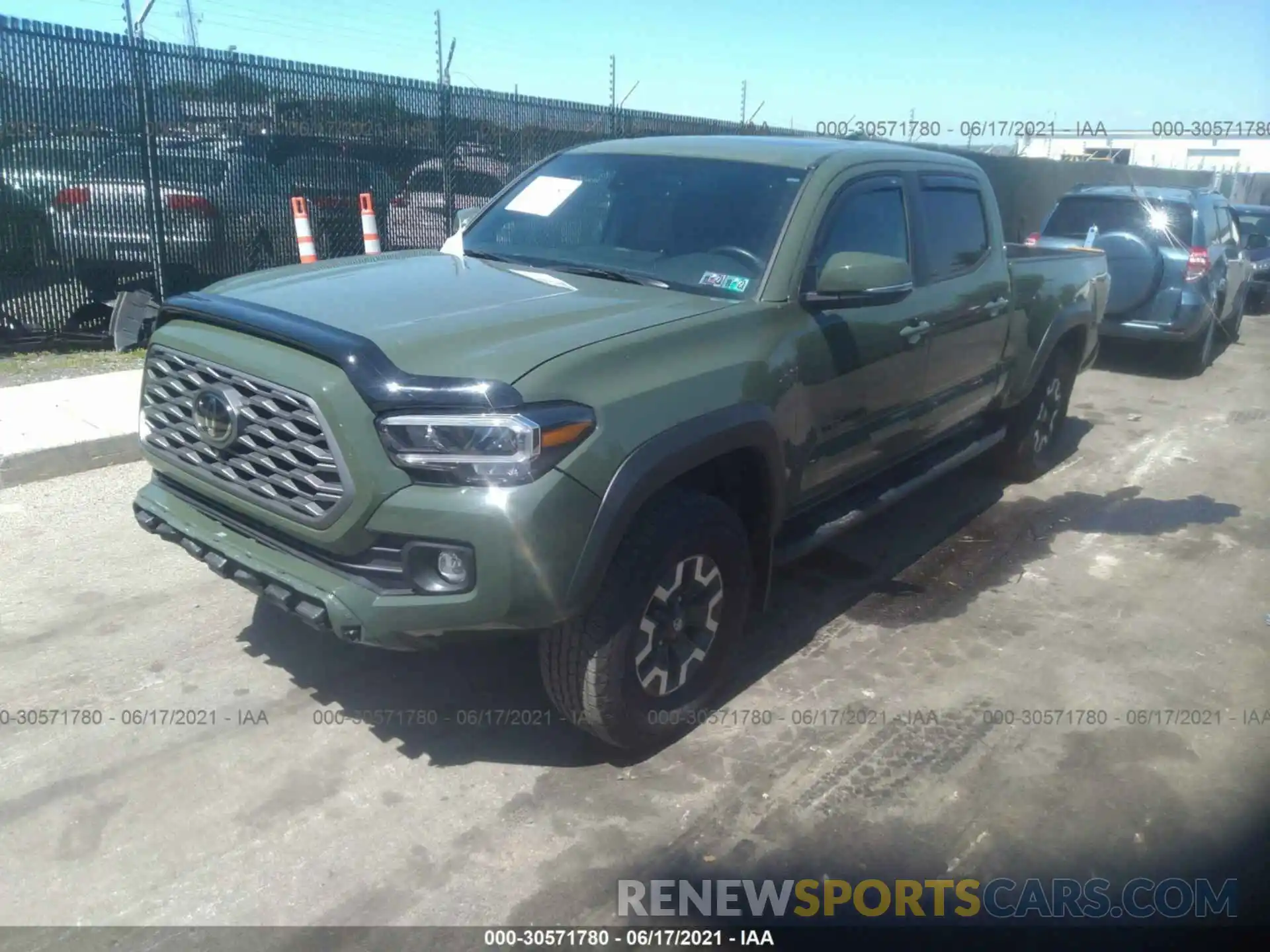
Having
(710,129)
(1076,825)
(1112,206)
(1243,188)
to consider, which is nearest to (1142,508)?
(1076,825)

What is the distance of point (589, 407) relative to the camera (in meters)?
2.90

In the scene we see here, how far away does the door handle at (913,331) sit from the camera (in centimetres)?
434

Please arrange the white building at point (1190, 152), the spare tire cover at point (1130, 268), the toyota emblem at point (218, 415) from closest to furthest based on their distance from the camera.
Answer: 1. the toyota emblem at point (218, 415)
2. the spare tire cover at point (1130, 268)
3. the white building at point (1190, 152)

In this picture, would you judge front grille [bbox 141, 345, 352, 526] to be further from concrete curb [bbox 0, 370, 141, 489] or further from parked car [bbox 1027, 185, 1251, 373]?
parked car [bbox 1027, 185, 1251, 373]

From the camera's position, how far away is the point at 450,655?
4.05 m

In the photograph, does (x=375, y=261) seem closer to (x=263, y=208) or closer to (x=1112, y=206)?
(x=263, y=208)

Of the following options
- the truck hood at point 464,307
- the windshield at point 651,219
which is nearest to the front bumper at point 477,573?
the truck hood at point 464,307

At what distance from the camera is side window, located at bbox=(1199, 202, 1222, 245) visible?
32.2ft

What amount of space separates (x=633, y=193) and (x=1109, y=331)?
23.8 feet

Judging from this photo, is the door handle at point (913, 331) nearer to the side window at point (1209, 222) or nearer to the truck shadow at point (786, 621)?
the truck shadow at point (786, 621)

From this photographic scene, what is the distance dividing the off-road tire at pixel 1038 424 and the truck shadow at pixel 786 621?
19cm

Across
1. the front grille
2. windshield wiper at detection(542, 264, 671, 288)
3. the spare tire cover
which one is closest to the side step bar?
windshield wiper at detection(542, 264, 671, 288)

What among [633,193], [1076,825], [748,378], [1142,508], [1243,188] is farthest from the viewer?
[1243,188]

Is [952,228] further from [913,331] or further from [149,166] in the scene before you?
[149,166]
